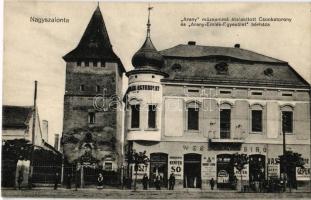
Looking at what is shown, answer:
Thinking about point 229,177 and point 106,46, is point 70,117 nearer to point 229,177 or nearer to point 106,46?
point 106,46

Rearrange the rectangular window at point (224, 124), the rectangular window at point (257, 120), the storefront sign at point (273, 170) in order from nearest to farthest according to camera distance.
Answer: the storefront sign at point (273, 170) < the rectangular window at point (224, 124) < the rectangular window at point (257, 120)

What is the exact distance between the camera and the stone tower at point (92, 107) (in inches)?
1103

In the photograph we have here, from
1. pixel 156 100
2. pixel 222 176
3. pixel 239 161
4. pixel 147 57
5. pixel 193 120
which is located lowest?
pixel 222 176

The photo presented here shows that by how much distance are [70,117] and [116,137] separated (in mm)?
2252

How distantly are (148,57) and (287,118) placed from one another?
6933 mm

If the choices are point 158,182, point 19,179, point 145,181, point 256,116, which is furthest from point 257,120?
point 19,179

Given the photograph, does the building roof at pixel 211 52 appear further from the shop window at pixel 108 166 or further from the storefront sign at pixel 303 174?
the shop window at pixel 108 166

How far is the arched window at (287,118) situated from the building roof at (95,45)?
7.84 meters

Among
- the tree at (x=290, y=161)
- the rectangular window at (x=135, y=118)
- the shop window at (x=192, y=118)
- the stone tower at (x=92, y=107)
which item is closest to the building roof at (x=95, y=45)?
the stone tower at (x=92, y=107)

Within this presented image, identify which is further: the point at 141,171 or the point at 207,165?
the point at 207,165

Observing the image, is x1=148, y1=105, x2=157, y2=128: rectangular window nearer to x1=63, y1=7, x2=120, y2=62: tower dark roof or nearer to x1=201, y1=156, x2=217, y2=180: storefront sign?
x1=63, y1=7, x2=120, y2=62: tower dark roof

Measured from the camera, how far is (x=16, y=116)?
2684cm

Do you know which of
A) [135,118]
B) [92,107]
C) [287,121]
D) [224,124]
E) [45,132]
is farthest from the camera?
[287,121]

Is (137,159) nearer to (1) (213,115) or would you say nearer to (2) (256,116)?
(1) (213,115)
